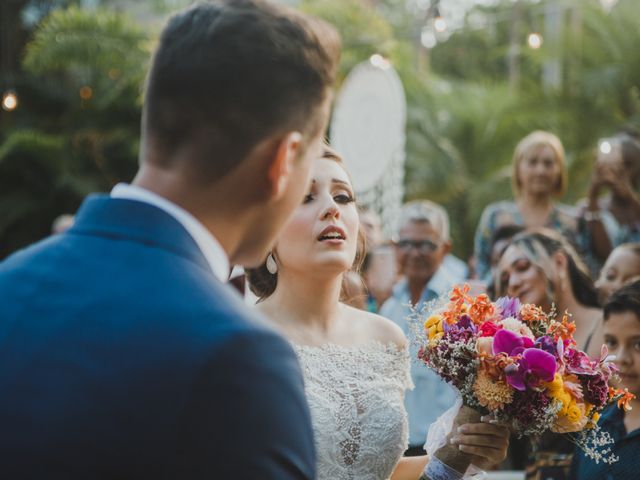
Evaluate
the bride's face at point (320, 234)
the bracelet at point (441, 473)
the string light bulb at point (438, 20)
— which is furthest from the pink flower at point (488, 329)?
the string light bulb at point (438, 20)

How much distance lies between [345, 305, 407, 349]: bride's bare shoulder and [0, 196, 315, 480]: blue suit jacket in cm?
227

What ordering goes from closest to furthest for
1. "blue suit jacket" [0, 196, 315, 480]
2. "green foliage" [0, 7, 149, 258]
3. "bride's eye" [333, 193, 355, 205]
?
"blue suit jacket" [0, 196, 315, 480] < "bride's eye" [333, 193, 355, 205] < "green foliage" [0, 7, 149, 258]

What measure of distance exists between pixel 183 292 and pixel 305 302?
2193 millimetres

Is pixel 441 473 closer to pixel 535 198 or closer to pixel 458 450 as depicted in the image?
pixel 458 450

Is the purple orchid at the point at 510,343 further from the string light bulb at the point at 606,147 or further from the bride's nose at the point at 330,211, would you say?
the string light bulb at the point at 606,147

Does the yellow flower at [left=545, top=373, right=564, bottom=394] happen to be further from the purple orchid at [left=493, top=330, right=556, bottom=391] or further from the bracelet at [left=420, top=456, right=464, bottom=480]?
the bracelet at [left=420, top=456, right=464, bottom=480]

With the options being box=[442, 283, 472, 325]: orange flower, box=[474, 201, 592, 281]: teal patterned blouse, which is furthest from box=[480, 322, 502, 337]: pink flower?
box=[474, 201, 592, 281]: teal patterned blouse

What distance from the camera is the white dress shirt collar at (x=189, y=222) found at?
1.82 m

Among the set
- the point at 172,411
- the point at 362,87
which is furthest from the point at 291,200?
the point at 362,87

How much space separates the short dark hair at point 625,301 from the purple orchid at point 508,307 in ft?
3.95

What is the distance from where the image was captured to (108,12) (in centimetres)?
1712

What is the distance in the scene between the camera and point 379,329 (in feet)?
13.2

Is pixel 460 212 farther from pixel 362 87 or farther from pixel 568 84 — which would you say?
pixel 362 87

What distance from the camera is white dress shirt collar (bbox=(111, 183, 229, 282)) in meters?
1.82
